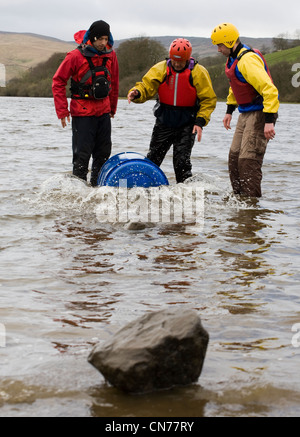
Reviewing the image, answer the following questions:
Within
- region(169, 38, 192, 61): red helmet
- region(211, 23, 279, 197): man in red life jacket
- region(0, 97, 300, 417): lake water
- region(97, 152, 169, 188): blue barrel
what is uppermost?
region(169, 38, 192, 61): red helmet

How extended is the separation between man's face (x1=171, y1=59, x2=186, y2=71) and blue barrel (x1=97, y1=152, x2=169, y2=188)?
120cm

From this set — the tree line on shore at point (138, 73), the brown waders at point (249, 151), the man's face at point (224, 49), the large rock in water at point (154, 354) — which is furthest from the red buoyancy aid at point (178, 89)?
the tree line on shore at point (138, 73)

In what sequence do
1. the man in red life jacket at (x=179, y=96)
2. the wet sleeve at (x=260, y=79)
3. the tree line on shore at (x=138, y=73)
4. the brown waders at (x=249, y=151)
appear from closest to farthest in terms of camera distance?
1. the wet sleeve at (x=260, y=79)
2. the brown waders at (x=249, y=151)
3. the man in red life jacket at (x=179, y=96)
4. the tree line on shore at (x=138, y=73)

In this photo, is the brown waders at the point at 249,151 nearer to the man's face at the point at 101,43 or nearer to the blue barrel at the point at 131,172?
the blue barrel at the point at 131,172

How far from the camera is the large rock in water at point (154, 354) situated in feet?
9.03

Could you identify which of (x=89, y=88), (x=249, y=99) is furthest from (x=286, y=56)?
(x=89, y=88)

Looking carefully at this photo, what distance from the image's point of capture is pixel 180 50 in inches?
288

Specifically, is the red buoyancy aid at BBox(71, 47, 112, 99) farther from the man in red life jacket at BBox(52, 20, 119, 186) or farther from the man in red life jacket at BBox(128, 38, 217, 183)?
the man in red life jacket at BBox(128, 38, 217, 183)

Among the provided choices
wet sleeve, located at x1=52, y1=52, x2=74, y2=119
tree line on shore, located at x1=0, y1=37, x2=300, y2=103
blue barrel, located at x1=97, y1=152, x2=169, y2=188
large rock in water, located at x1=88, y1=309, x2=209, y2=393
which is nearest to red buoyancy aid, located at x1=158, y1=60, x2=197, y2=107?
blue barrel, located at x1=97, y1=152, x2=169, y2=188

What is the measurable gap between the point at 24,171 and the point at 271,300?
310 inches

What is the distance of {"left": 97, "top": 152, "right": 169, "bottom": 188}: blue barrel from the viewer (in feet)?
24.7

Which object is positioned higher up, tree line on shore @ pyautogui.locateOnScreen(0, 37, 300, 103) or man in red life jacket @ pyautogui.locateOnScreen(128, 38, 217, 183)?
tree line on shore @ pyautogui.locateOnScreen(0, 37, 300, 103)

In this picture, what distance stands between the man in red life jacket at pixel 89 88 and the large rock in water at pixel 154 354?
16.7 ft

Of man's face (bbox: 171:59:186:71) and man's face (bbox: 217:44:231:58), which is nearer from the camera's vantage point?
man's face (bbox: 217:44:231:58)
